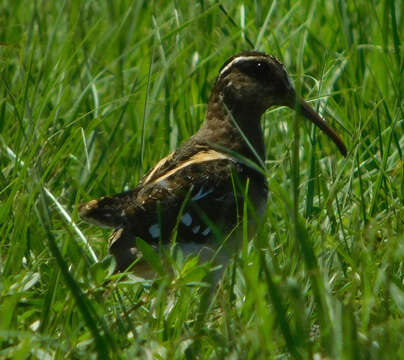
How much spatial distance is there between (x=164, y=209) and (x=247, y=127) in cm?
80

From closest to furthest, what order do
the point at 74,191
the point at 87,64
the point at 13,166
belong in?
the point at 13,166 < the point at 74,191 < the point at 87,64

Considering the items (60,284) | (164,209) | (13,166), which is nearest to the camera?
(60,284)

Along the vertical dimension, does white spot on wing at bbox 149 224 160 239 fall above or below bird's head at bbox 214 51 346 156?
below

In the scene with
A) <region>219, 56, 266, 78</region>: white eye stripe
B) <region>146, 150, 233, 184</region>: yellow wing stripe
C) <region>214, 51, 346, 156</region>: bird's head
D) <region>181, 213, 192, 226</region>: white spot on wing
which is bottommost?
<region>181, 213, 192, 226</region>: white spot on wing

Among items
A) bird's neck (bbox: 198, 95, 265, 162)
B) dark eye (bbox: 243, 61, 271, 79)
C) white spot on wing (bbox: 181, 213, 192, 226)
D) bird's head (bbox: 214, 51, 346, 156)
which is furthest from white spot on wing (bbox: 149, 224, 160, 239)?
dark eye (bbox: 243, 61, 271, 79)

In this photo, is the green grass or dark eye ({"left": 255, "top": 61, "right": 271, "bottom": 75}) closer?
the green grass

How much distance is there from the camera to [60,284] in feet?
11.8

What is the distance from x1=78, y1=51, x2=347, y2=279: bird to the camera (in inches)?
155

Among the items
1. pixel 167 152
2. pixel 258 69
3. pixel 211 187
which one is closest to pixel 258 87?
pixel 258 69

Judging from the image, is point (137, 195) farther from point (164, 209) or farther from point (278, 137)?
point (278, 137)

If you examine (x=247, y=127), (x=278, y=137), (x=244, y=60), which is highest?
(x=244, y=60)

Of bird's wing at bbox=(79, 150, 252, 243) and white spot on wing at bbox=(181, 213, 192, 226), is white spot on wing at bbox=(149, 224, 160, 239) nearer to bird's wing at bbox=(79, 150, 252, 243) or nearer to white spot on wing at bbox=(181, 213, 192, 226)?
bird's wing at bbox=(79, 150, 252, 243)

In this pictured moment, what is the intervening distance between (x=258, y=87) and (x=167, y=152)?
2.74ft

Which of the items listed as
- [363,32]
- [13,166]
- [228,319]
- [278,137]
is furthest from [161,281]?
[363,32]
